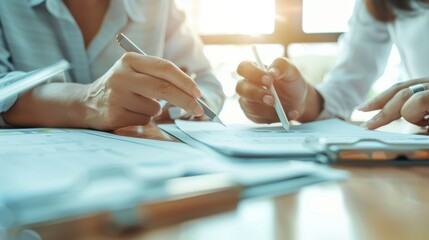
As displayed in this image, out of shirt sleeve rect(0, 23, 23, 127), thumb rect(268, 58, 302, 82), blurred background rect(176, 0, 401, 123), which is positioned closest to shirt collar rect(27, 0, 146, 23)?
shirt sleeve rect(0, 23, 23, 127)

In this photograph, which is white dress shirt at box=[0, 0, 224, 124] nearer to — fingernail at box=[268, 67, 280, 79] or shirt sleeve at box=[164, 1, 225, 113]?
shirt sleeve at box=[164, 1, 225, 113]

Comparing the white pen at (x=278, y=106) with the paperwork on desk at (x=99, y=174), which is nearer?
the paperwork on desk at (x=99, y=174)

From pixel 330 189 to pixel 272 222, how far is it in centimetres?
8

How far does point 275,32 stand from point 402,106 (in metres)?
1.23

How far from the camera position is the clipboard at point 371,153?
35 centimetres

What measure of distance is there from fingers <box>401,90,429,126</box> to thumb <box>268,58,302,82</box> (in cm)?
20

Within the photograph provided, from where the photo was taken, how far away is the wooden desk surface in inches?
7.3

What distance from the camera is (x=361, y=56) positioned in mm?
1095

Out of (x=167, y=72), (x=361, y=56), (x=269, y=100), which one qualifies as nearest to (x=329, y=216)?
(x=167, y=72)

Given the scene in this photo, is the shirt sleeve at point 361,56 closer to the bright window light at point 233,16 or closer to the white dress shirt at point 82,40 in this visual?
the white dress shirt at point 82,40

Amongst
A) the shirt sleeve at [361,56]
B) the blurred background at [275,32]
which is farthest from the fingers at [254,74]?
the blurred background at [275,32]

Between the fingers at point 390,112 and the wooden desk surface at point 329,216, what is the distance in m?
0.29

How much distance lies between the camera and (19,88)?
0.58 metres

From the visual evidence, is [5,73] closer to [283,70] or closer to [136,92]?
[136,92]
